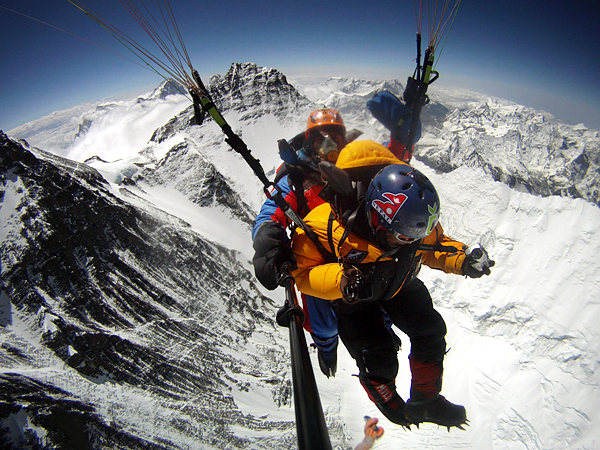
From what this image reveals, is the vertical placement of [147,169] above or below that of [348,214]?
below

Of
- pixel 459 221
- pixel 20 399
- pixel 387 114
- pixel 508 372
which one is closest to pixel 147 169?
pixel 20 399

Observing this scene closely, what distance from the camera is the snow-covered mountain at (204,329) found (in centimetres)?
2233

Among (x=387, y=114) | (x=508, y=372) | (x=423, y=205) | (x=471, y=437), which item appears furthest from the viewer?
(x=508, y=372)

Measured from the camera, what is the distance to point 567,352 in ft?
80.7

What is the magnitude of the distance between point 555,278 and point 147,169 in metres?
64.3

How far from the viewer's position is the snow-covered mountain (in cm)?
2233

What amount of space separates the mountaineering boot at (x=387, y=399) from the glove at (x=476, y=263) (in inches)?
78.5

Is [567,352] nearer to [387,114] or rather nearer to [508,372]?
[508,372]

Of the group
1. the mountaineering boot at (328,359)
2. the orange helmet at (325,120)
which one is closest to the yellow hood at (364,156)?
the orange helmet at (325,120)

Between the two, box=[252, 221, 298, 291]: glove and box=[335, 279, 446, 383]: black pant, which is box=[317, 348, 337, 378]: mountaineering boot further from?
box=[252, 221, 298, 291]: glove

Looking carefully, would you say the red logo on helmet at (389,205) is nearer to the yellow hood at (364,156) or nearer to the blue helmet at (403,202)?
the blue helmet at (403,202)

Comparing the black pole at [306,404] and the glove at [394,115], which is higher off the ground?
the glove at [394,115]

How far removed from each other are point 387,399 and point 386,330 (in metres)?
1.08

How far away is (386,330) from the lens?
3541 mm
